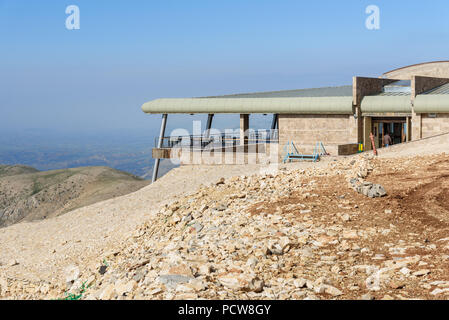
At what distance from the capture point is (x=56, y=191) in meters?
68.5

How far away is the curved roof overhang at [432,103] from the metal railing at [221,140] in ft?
34.3

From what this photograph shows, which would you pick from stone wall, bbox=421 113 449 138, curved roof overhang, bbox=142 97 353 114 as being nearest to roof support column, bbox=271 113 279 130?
curved roof overhang, bbox=142 97 353 114

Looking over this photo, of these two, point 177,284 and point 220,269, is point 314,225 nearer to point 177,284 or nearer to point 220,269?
point 220,269

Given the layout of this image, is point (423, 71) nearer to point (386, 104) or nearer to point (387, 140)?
point (386, 104)

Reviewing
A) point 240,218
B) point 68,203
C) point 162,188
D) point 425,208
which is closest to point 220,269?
point 240,218

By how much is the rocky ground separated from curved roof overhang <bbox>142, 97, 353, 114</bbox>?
46.7 ft

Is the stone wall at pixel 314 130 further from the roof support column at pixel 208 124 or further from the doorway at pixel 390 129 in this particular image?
the roof support column at pixel 208 124

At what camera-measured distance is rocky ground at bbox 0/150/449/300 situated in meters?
9.47

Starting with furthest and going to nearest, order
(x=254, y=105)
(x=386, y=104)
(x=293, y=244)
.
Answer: (x=254, y=105), (x=386, y=104), (x=293, y=244)

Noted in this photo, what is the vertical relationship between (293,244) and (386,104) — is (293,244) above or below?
below

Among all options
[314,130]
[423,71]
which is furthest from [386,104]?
[423,71]

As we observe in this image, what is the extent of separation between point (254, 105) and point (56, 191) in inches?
1609
